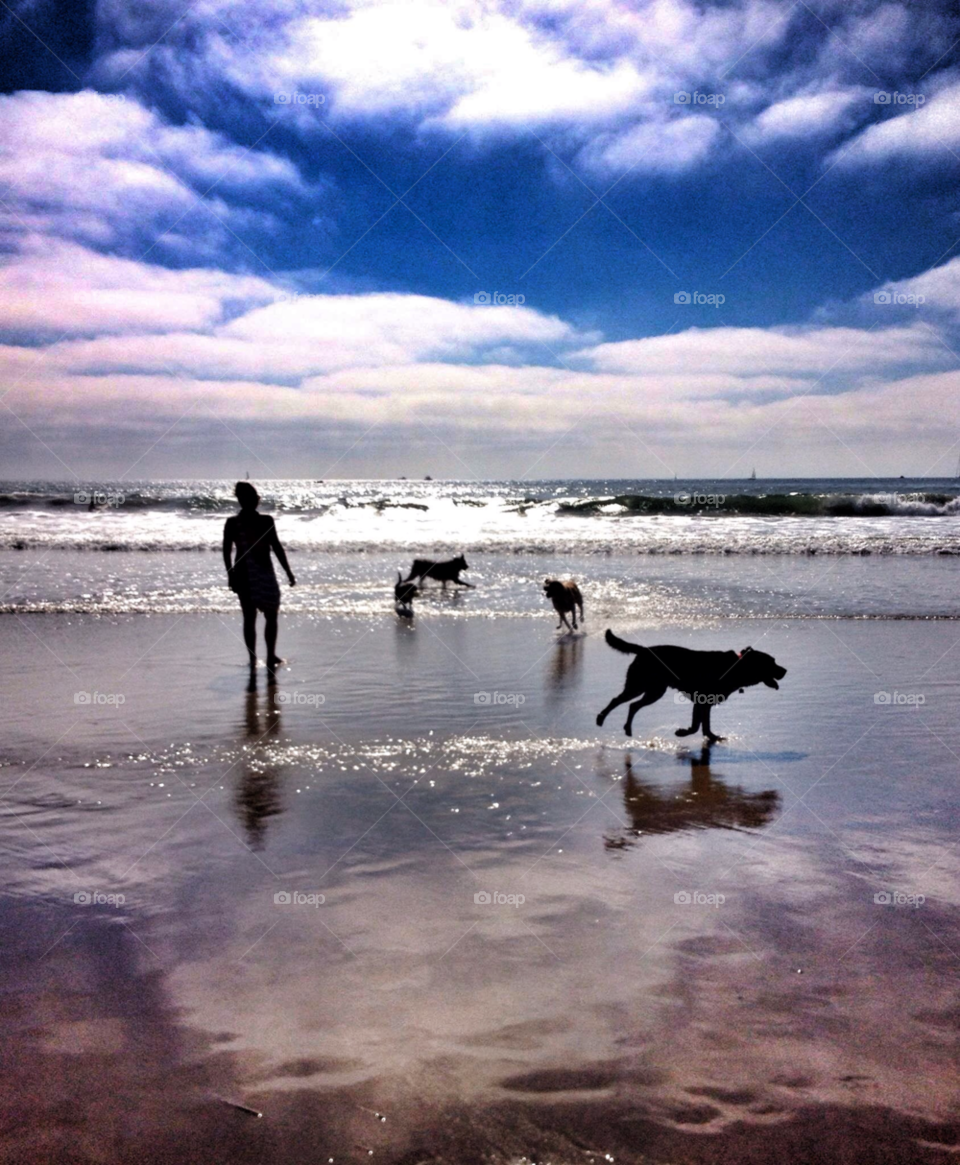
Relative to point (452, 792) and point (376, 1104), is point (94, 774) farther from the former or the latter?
point (376, 1104)

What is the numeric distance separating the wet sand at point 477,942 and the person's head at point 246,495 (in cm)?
268

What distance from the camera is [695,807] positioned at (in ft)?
16.9

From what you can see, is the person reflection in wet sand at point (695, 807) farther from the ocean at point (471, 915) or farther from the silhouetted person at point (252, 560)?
the silhouetted person at point (252, 560)

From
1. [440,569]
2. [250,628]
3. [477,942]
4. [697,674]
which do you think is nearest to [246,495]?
[250,628]

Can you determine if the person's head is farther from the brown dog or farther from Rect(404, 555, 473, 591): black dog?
Rect(404, 555, 473, 591): black dog

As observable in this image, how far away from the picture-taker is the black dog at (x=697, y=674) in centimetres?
645

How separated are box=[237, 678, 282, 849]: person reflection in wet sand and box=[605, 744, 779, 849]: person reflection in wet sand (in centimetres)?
193

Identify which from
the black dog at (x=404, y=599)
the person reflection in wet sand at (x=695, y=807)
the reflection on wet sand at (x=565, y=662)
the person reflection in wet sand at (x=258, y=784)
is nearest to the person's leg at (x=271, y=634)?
the person reflection in wet sand at (x=258, y=784)

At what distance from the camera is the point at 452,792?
5.35 metres

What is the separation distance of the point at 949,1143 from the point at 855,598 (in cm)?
1418

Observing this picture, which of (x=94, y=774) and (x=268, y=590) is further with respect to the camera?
(x=268, y=590)

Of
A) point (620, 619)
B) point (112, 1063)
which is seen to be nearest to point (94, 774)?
point (112, 1063)

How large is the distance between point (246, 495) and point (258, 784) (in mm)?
4119

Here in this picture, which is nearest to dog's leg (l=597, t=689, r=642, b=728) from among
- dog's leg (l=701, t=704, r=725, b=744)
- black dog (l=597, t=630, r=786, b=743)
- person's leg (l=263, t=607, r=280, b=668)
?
black dog (l=597, t=630, r=786, b=743)
